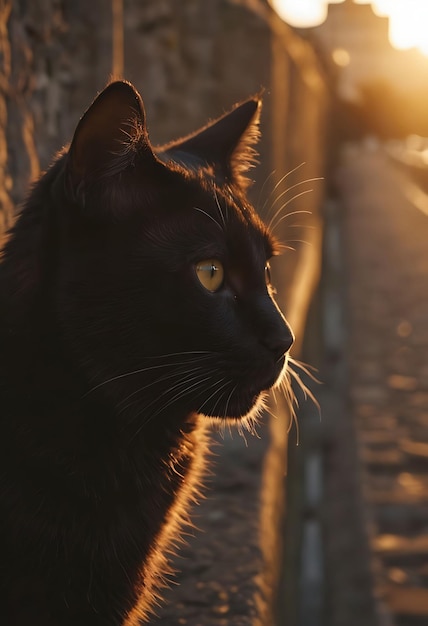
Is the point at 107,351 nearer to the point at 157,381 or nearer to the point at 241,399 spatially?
the point at 157,381

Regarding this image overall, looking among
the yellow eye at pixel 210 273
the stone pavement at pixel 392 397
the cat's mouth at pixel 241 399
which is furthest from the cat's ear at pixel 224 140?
the stone pavement at pixel 392 397

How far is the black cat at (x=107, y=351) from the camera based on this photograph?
5.65ft

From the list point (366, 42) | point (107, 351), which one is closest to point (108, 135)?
point (107, 351)

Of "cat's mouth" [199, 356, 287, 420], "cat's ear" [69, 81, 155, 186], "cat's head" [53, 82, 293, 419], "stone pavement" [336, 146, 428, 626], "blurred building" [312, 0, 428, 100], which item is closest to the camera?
"cat's ear" [69, 81, 155, 186]

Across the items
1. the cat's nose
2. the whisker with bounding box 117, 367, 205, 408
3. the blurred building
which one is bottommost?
the whisker with bounding box 117, 367, 205, 408

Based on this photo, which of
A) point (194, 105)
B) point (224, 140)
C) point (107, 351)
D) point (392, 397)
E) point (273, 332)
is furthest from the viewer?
point (392, 397)

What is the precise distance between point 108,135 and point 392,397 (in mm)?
5178

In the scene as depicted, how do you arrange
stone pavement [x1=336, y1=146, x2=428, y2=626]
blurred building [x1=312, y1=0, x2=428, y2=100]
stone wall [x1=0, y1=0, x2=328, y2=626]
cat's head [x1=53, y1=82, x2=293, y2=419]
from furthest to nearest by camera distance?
blurred building [x1=312, y1=0, x2=428, y2=100] → stone pavement [x1=336, y1=146, x2=428, y2=626] → stone wall [x1=0, y1=0, x2=328, y2=626] → cat's head [x1=53, y1=82, x2=293, y2=419]

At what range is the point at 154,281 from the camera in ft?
6.01

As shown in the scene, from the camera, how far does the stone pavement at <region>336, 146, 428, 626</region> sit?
→ 4289 mm

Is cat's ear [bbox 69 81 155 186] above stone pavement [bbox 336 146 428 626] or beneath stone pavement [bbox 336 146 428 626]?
beneath

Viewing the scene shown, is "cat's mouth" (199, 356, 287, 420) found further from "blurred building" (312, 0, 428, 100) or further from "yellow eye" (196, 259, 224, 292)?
"blurred building" (312, 0, 428, 100)

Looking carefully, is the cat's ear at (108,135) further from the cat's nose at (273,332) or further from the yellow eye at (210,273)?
the cat's nose at (273,332)

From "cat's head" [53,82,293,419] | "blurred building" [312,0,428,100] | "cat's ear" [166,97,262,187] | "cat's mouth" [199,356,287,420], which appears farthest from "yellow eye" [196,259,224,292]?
"blurred building" [312,0,428,100]
